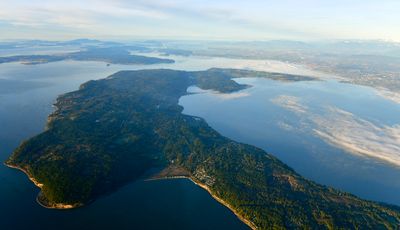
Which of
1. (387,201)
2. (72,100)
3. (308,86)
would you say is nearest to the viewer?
(387,201)

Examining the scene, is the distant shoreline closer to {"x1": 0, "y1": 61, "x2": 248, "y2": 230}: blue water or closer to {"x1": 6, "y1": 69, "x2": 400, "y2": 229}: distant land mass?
{"x1": 6, "y1": 69, "x2": 400, "y2": 229}: distant land mass

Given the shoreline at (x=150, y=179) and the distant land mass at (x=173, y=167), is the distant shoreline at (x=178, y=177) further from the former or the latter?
the distant land mass at (x=173, y=167)

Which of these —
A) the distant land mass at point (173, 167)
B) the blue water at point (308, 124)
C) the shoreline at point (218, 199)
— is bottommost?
the blue water at point (308, 124)

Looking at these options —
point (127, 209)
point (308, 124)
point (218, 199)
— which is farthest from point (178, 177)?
point (308, 124)

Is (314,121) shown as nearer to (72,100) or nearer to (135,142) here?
(135,142)

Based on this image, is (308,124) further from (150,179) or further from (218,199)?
(150,179)

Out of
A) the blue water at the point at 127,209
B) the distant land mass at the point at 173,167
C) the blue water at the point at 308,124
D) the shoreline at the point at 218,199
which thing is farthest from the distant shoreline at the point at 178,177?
the blue water at the point at 308,124

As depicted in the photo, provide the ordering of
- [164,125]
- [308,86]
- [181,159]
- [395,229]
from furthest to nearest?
[308,86] → [164,125] → [181,159] → [395,229]

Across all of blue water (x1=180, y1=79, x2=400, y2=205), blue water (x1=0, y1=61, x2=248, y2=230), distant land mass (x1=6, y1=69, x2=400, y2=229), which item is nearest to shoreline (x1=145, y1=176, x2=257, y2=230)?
distant land mass (x1=6, y1=69, x2=400, y2=229)

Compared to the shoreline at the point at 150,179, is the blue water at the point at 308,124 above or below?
below

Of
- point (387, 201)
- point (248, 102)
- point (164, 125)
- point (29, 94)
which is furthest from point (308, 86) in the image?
point (29, 94)
